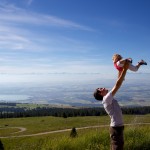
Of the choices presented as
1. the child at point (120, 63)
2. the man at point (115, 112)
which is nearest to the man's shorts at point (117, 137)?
the man at point (115, 112)

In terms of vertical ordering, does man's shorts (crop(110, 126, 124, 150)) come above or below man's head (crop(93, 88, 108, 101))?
below

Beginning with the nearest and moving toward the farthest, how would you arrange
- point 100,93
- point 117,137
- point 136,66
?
point 136,66 → point 117,137 → point 100,93

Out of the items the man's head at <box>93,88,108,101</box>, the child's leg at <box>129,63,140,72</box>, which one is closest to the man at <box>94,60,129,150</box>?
the man's head at <box>93,88,108,101</box>

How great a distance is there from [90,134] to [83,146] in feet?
3.50

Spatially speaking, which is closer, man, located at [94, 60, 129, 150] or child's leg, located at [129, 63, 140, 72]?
child's leg, located at [129, 63, 140, 72]

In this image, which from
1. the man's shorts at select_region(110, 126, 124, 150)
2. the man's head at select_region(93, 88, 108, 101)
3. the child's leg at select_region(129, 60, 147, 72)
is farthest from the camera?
the man's head at select_region(93, 88, 108, 101)

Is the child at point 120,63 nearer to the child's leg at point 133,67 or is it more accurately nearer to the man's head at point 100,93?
the child's leg at point 133,67

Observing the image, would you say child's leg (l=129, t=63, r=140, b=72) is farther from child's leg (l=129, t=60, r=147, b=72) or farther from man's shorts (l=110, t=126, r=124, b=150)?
man's shorts (l=110, t=126, r=124, b=150)

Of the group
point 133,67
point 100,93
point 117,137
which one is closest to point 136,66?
point 133,67

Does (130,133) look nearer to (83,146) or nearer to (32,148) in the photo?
(83,146)

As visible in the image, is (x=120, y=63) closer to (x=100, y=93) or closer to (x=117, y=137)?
(x=100, y=93)

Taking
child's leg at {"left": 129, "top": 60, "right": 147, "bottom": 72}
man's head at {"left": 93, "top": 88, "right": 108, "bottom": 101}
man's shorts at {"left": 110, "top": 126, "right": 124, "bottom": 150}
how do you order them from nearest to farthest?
child's leg at {"left": 129, "top": 60, "right": 147, "bottom": 72}
man's shorts at {"left": 110, "top": 126, "right": 124, "bottom": 150}
man's head at {"left": 93, "top": 88, "right": 108, "bottom": 101}

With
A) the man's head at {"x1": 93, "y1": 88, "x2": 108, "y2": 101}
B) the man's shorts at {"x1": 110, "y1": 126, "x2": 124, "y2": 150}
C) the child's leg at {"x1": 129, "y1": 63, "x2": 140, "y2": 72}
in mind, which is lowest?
the man's shorts at {"x1": 110, "y1": 126, "x2": 124, "y2": 150}

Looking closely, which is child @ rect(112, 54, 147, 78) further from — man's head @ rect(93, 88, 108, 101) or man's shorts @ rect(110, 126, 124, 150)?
man's shorts @ rect(110, 126, 124, 150)
